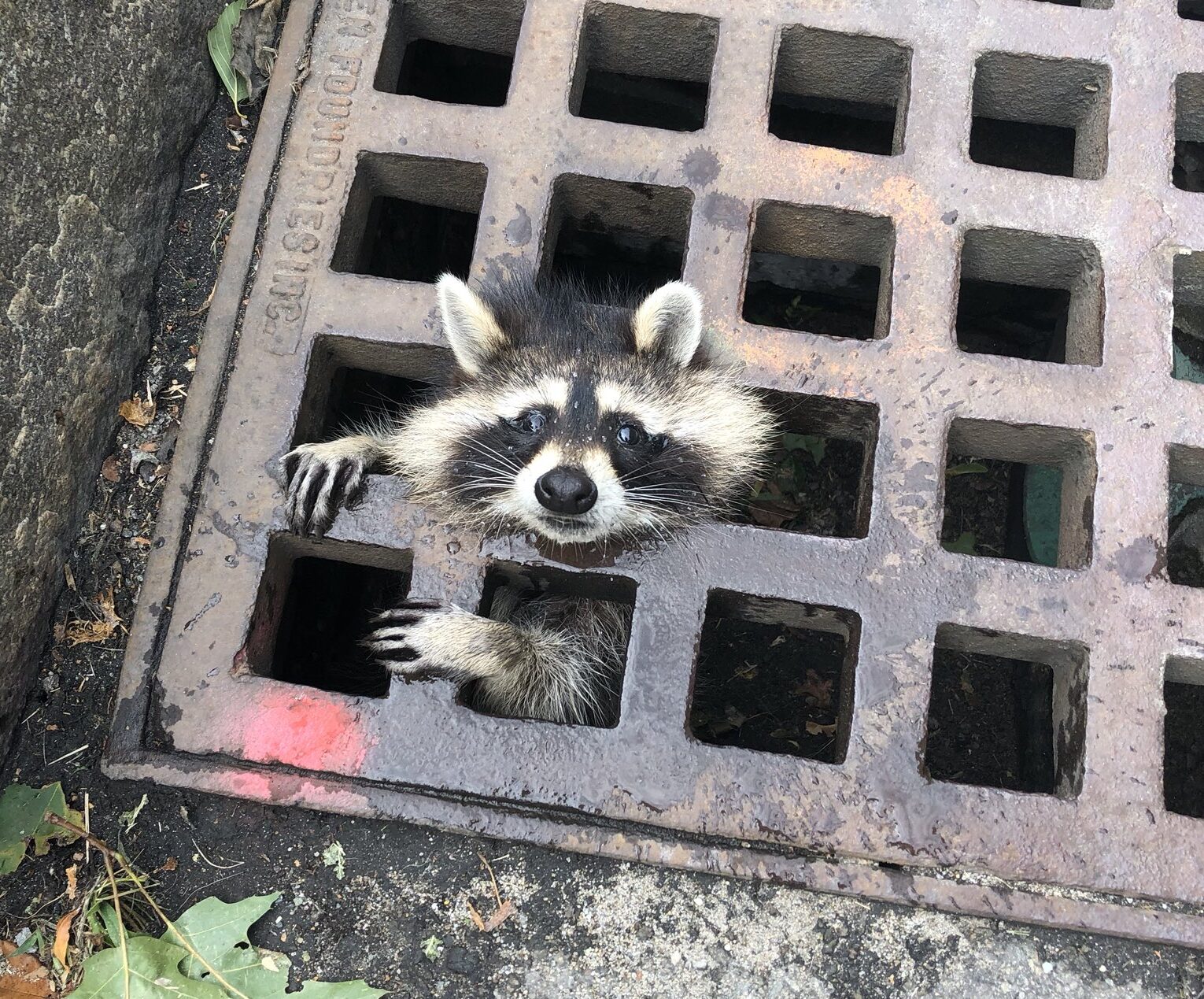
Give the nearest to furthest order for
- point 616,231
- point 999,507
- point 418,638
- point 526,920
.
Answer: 1. point 526,920
2. point 418,638
3. point 616,231
4. point 999,507

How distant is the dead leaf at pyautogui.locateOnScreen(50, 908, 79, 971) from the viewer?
156 centimetres

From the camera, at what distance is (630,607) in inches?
88.9

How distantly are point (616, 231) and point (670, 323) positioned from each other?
594 millimetres

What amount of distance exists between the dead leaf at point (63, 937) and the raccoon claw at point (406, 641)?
65 centimetres

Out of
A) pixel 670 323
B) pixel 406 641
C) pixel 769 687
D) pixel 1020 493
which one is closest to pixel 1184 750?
pixel 1020 493

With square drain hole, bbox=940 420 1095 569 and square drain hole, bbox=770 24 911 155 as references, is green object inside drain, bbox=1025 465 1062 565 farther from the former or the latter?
square drain hole, bbox=770 24 911 155

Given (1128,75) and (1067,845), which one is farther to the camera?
(1128,75)

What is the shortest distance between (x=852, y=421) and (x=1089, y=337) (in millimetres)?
501

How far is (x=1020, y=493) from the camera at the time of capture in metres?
2.59

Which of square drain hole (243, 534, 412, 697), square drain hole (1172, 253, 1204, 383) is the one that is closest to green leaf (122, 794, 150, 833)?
square drain hole (243, 534, 412, 697)

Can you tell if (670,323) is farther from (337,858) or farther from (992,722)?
(992,722)

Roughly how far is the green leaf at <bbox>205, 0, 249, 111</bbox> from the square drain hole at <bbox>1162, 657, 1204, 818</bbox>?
248cm

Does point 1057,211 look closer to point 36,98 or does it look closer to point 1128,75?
point 1128,75

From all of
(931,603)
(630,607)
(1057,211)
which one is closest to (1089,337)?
(1057,211)
